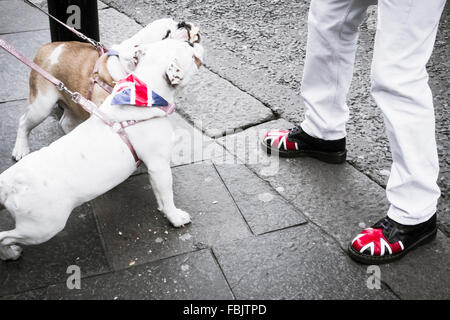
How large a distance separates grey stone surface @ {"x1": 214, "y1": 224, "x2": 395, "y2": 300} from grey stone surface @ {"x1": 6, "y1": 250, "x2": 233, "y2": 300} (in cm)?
9

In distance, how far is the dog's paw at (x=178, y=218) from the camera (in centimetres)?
268

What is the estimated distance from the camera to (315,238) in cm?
266

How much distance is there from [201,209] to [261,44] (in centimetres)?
241

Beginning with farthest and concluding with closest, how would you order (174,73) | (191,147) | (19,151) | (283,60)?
(283,60), (191,147), (19,151), (174,73)

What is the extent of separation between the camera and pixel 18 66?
436cm

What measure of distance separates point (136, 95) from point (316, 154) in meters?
1.41

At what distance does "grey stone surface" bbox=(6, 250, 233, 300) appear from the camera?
2334mm

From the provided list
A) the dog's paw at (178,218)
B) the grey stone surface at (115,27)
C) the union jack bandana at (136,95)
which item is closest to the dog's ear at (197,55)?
the union jack bandana at (136,95)

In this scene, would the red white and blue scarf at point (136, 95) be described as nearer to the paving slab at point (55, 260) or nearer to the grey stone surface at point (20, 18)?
the paving slab at point (55, 260)

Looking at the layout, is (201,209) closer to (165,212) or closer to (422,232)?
(165,212)

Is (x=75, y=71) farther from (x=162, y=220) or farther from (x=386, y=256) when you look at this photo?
(x=386, y=256)

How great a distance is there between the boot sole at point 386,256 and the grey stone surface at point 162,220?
0.58 metres

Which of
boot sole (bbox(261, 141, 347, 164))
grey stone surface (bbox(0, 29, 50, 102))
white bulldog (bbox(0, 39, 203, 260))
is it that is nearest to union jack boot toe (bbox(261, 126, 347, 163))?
boot sole (bbox(261, 141, 347, 164))

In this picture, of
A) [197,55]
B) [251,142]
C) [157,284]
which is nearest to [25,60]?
[197,55]
